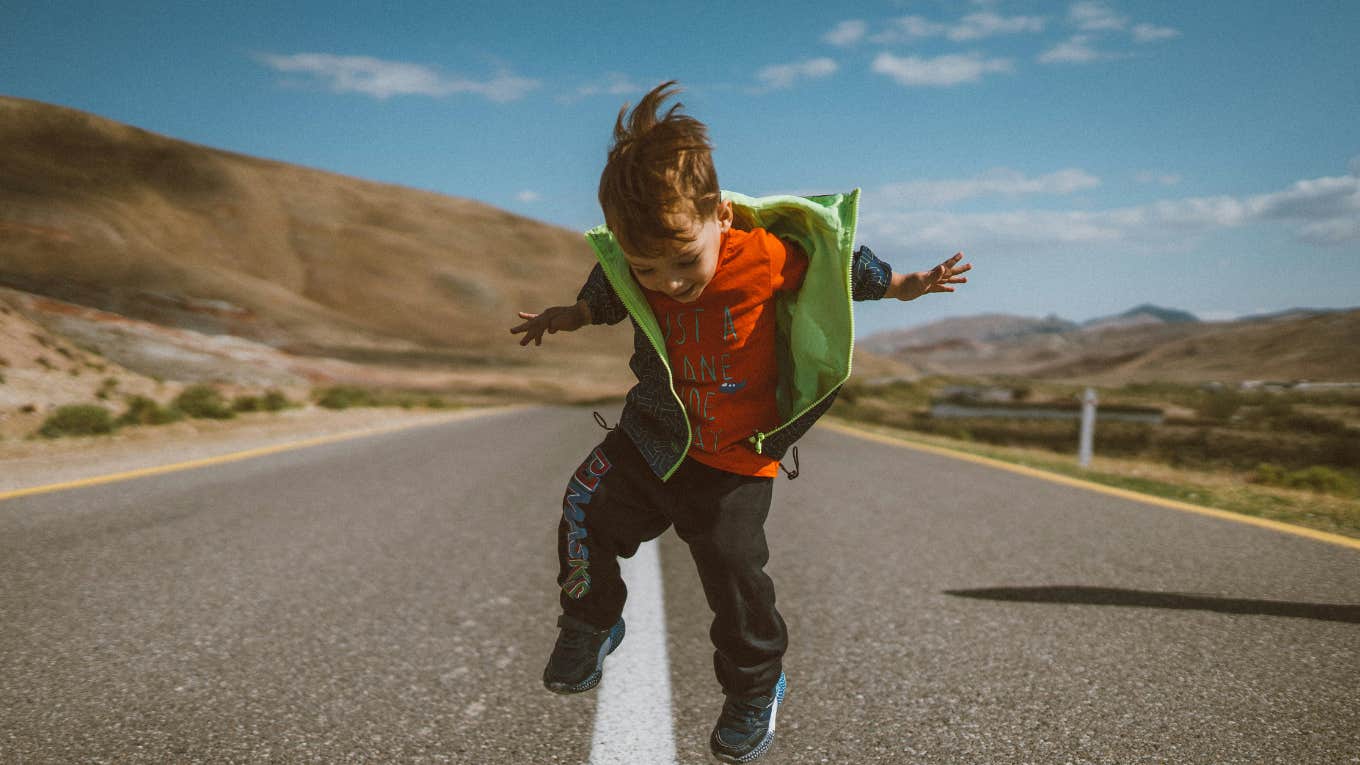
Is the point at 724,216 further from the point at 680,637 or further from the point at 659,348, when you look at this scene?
the point at 680,637

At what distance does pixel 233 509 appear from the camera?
5.91 metres

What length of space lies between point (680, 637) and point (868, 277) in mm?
1673

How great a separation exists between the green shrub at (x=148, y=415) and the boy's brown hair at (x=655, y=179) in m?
15.0

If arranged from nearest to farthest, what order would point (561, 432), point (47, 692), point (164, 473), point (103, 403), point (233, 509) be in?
point (47, 692) < point (233, 509) < point (164, 473) < point (561, 432) < point (103, 403)

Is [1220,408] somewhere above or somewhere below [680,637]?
above

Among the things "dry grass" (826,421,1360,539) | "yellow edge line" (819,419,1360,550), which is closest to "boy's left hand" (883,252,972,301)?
"yellow edge line" (819,419,1360,550)

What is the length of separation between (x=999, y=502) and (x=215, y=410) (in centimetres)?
1620

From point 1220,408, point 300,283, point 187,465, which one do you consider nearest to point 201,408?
point 187,465

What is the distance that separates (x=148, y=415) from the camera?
50.4 ft

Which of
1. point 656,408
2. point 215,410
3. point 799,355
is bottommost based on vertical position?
point 215,410

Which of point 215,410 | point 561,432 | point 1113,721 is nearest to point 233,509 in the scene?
point 1113,721

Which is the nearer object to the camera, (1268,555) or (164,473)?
(1268,555)

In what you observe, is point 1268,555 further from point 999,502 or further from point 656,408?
point 656,408

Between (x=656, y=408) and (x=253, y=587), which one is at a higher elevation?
(x=656, y=408)
